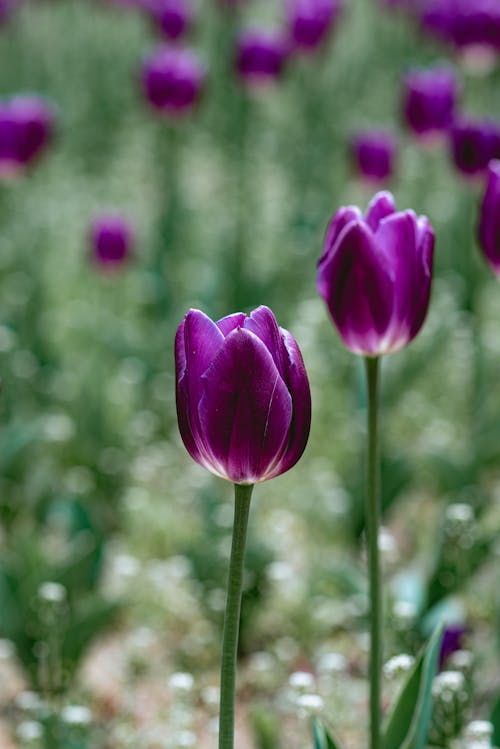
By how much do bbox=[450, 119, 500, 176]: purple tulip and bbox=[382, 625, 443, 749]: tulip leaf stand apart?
219 centimetres

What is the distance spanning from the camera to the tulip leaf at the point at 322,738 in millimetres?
1658

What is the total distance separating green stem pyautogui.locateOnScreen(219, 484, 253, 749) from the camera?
1396mm

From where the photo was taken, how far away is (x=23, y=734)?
2295 mm

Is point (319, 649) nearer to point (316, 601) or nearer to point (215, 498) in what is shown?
point (316, 601)

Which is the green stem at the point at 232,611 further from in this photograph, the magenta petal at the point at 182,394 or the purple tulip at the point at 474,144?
the purple tulip at the point at 474,144

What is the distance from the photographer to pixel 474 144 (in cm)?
367

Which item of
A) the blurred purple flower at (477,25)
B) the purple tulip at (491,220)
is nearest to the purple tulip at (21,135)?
the blurred purple flower at (477,25)

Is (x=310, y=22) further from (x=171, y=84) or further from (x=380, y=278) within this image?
(x=380, y=278)

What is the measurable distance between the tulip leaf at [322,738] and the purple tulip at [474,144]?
7.59ft

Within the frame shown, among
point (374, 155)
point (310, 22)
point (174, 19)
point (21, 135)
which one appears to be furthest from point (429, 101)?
point (174, 19)

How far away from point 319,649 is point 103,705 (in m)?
0.52

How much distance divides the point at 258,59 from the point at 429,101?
121 cm

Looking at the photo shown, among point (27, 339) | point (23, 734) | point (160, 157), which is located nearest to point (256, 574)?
point (23, 734)

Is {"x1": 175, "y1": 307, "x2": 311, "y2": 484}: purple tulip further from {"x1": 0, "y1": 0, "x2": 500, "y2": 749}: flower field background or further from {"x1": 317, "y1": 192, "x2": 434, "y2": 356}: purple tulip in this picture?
{"x1": 0, "y1": 0, "x2": 500, "y2": 749}: flower field background
